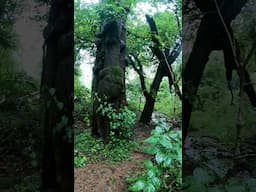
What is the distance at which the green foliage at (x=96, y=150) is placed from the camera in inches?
112

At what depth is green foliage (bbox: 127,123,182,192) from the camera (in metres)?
2.03

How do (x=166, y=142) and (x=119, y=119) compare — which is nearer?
(x=166, y=142)

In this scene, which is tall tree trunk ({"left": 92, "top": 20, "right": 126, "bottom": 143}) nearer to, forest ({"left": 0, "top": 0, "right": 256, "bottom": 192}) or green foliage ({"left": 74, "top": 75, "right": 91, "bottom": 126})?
green foliage ({"left": 74, "top": 75, "right": 91, "bottom": 126})

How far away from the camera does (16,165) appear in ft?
5.14

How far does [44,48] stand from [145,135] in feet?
5.31

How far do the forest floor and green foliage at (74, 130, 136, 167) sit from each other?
0.06m

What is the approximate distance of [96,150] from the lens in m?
2.94

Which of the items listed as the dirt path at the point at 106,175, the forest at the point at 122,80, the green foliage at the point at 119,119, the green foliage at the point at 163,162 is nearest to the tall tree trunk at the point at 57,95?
the green foliage at the point at 163,162

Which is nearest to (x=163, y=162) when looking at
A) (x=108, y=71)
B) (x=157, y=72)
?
(x=157, y=72)

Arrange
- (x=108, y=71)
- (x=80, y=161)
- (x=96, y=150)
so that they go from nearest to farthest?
(x=80, y=161)
(x=96, y=150)
(x=108, y=71)

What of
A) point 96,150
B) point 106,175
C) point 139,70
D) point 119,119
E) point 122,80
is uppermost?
point 139,70

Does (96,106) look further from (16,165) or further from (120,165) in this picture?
(16,165)

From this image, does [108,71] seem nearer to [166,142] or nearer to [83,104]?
[83,104]

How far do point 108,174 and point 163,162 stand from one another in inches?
29.9
